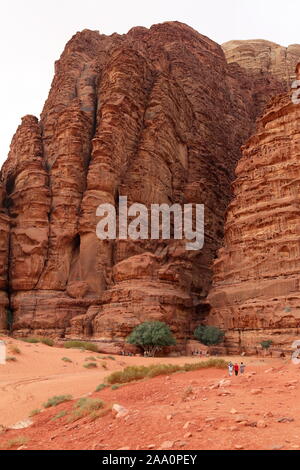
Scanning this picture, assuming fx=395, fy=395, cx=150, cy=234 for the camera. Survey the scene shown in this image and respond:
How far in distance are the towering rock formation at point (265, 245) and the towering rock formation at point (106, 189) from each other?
553 centimetres

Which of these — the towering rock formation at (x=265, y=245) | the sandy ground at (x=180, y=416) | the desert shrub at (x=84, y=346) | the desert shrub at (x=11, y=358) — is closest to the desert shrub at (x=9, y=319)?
the desert shrub at (x=84, y=346)

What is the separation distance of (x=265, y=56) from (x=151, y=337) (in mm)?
91694

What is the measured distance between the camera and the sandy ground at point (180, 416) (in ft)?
18.8

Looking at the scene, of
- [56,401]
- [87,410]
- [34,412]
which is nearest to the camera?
[87,410]

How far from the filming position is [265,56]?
9988 cm

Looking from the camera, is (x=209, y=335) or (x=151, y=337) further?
(x=209, y=335)

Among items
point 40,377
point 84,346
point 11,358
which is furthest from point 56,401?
point 84,346

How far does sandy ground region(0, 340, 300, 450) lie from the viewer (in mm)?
5742

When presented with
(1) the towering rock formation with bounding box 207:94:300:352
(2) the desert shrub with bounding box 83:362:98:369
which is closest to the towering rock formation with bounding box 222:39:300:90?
(1) the towering rock formation with bounding box 207:94:300:352

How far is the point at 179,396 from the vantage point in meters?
9.36

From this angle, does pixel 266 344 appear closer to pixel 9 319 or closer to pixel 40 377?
pixel 40 377

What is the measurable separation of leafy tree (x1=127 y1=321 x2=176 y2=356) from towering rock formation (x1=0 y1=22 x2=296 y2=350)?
2.10 meters

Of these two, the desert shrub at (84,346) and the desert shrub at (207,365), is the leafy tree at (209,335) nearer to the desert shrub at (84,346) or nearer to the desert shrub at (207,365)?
the desert shrub at (84,346)

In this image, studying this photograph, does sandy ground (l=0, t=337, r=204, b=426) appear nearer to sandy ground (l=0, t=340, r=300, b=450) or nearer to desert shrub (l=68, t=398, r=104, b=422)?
sandy ground (l=0, t=340, r=300, b=450)
